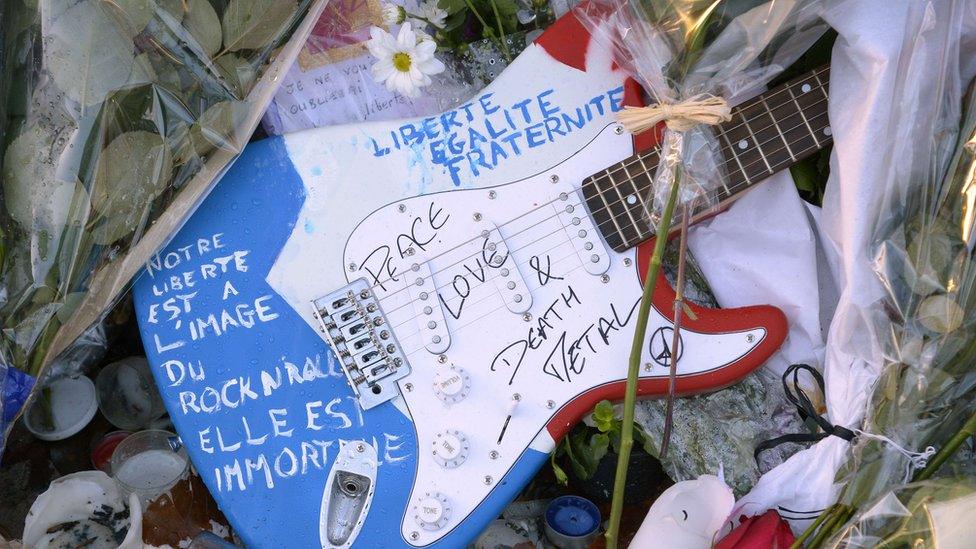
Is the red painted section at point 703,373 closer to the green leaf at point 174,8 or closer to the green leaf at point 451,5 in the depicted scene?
the green leaf at point 451,5

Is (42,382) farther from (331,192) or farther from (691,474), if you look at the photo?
(691,474)

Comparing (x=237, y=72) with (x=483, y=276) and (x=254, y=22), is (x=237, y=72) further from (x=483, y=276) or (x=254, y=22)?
(x=483, y=276)

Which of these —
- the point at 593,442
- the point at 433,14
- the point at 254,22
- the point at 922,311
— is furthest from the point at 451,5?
the point at 922,311

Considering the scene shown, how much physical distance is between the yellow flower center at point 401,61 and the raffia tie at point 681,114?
14.5 inches

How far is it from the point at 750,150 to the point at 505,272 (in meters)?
0.42

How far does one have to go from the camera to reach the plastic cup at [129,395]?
64.2 inches

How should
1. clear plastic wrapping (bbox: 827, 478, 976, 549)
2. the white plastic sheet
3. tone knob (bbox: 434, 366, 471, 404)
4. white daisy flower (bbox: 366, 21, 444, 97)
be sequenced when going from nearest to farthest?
clear plastic wrapping (bbox: 827, 478, 976, 549), the white plastic sheet, tone knob (bbox: 434, 366, 471, 404), white daisy flower (bbox: 366, 21, 444, 97)

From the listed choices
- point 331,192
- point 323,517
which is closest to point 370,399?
point 323,517

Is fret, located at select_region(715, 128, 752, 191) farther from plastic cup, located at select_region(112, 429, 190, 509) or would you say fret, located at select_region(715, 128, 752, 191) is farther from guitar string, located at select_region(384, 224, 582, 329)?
plastic cup, located at select_region(112, 429, 190, 509)

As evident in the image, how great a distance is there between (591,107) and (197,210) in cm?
66

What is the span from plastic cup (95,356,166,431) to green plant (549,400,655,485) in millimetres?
741

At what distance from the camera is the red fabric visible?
1.18 meters

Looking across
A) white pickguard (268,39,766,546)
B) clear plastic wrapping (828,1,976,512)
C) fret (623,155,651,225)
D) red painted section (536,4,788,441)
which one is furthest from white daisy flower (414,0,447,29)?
clear plastic wrapping (828,1,976,512)

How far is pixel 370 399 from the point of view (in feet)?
4.58
